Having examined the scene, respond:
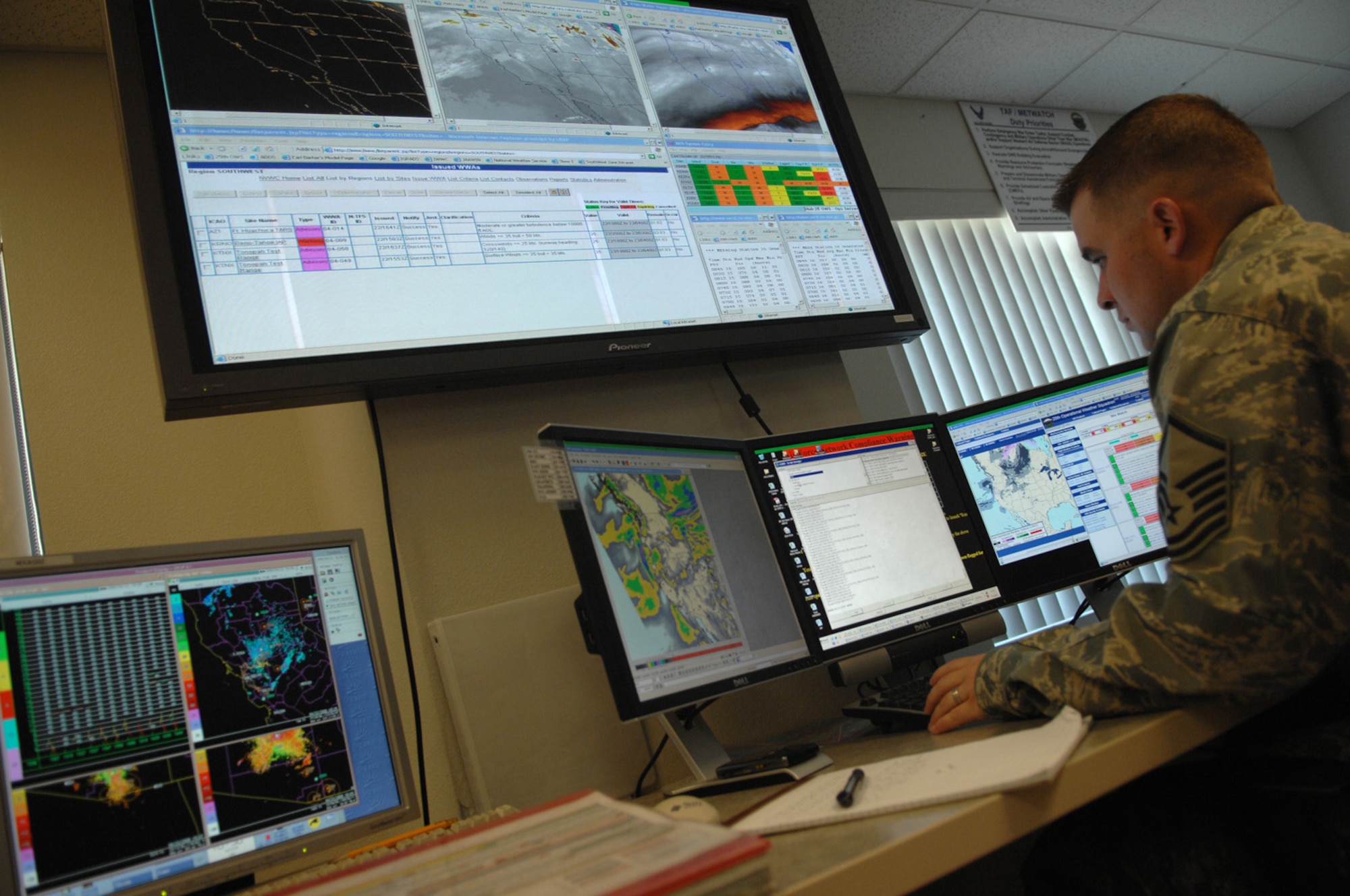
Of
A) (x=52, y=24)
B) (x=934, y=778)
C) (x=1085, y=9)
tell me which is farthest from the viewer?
(x=1085, y=9)

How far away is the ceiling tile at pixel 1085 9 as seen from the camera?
114 inches

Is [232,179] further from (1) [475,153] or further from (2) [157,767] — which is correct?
(2) [157,767]

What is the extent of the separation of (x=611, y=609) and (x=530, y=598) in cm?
35

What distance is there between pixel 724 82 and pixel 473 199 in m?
0.66

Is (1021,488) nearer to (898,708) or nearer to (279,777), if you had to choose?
(898,708)

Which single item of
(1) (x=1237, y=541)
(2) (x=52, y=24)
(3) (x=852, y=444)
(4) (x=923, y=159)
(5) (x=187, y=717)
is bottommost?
(1) (x=1237, y=541)

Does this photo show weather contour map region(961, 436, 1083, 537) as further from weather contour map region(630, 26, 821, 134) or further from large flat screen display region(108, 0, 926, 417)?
weather contour map region(630, 26, 821, 134)

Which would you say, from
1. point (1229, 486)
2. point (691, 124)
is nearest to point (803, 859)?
point (1229, 486)

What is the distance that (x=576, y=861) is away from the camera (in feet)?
1.93

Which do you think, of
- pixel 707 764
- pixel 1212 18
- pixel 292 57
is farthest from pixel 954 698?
pixel 1212 18

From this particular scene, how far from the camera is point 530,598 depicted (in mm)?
1317

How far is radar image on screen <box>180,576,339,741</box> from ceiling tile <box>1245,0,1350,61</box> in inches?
160

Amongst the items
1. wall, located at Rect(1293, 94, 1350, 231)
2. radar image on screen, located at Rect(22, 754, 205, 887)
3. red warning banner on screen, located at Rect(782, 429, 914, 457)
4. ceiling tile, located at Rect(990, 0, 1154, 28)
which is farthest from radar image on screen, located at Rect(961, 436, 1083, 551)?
wall, located at Rect(1293, 94, 1350, 231)

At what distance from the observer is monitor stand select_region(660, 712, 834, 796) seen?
3.19ft
